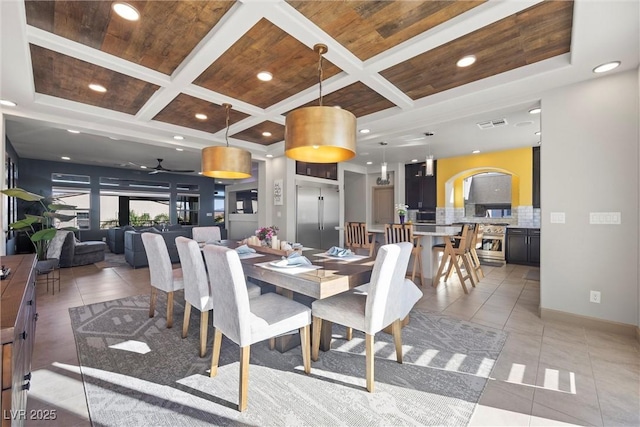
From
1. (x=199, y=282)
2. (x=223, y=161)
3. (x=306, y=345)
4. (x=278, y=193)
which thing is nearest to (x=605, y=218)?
(x=306, y=345)

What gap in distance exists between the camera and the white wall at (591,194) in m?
2.53

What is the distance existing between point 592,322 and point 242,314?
11.0 feet

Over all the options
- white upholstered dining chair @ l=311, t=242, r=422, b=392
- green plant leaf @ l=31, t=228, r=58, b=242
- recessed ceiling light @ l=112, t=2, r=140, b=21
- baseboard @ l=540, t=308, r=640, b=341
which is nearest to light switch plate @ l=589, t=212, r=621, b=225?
baseboard @ l=540, t=308, r=640, b=341

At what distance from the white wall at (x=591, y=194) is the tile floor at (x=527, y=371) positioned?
14.3 inches

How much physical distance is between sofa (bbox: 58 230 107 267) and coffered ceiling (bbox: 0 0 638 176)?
10.6 ft

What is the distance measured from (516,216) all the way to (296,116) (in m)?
6.35

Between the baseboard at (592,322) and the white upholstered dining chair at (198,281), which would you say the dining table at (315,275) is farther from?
the baseboard at (592,322)

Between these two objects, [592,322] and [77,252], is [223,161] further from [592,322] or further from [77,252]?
[77,252]

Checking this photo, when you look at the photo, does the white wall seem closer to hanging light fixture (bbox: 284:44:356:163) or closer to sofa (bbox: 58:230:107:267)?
hanging light fixture (bbox: 284:44:356:163)

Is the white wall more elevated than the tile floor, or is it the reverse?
the white wall

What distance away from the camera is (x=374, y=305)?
1.78m

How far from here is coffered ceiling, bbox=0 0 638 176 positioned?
188cm

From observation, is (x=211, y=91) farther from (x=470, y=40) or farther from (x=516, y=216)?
(x=516, y=216)

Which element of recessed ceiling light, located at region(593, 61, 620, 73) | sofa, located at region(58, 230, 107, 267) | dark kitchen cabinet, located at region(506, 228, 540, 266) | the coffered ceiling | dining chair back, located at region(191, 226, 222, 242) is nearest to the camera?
the coffered ceiling
